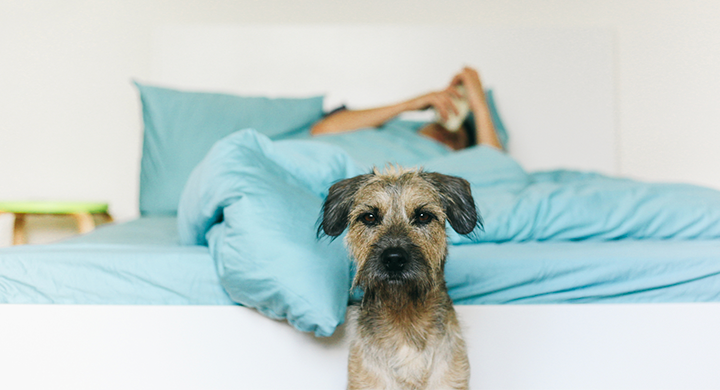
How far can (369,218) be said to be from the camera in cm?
128

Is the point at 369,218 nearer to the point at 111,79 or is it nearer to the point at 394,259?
the point at 394,259

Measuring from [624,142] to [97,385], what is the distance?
12.4 feet

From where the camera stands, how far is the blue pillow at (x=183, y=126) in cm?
269

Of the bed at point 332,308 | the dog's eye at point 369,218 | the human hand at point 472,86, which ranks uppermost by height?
the human hand at point 472,86

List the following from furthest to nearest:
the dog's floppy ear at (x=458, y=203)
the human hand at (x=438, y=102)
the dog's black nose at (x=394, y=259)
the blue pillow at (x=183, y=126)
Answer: the human hand at (x=438, y=102)
the blue pillow at (x=183, y=126)
the dog's floppy ear at (x=458, y=203)
the dog's black nose at (x=394, y=259)

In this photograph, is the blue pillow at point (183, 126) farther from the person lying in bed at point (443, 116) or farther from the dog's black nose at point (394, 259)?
the dog's black nose at point (394, 259)

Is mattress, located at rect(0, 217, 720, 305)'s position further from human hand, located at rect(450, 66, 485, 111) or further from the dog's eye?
human hand, located at rect(450, 66, 485, 111)

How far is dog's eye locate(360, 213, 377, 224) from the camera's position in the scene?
1278mm

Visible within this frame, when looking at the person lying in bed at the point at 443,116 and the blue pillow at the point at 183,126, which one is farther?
the person lying in bed at the point at 443,116

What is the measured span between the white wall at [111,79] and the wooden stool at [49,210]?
1.80ft

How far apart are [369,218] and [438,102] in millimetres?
1893

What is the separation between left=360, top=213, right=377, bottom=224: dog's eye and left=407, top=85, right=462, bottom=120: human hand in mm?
1777

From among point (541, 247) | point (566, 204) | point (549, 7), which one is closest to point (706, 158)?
point (549, 7)

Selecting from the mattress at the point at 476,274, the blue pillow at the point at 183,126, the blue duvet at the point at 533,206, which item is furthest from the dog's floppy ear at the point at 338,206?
the blue pillow at the point at 183,126
